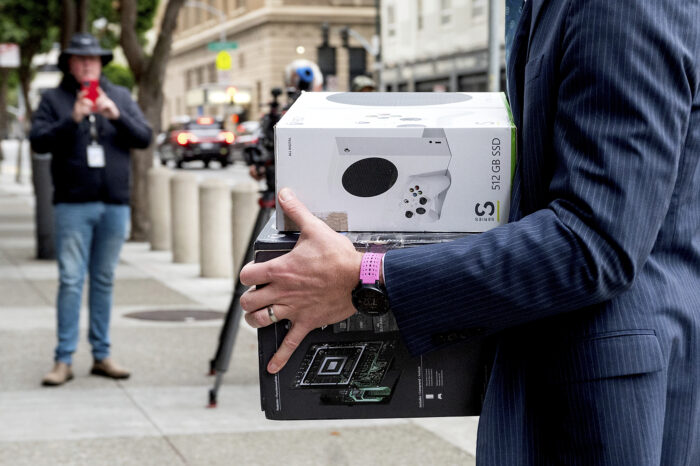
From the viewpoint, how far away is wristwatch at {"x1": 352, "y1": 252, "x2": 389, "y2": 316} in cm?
180

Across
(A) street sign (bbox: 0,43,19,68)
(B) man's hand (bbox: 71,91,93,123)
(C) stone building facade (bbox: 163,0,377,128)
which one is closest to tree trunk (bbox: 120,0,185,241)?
(B) man's hand (bbox: 71,91,93,123)

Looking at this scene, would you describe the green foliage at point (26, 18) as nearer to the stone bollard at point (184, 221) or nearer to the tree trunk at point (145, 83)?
the tree trunk at point (145, 83)

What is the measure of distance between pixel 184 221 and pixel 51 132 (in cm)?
663

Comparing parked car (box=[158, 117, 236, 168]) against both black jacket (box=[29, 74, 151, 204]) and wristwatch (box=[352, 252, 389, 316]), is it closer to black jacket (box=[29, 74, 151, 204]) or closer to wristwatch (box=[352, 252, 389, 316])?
black jacket (box=[29, 74, 151, 204])

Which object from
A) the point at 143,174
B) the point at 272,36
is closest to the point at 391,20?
the point at 272,36

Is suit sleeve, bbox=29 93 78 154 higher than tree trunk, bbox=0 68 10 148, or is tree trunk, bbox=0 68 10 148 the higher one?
suit sleeve, bbox=29 93 78 154

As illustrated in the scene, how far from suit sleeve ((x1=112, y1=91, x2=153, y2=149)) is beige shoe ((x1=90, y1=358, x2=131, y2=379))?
1408mm

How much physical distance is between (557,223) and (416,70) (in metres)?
41.9

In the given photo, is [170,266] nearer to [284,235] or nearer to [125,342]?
[125,342]

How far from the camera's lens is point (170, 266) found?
43.9 feet

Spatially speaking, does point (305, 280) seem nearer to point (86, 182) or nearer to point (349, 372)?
point (349, 372)

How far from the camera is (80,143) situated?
7.14 metres

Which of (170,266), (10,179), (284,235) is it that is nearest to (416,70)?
(10,179)

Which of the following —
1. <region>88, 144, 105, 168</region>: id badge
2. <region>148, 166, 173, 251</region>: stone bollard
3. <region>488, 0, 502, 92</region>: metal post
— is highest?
<region>488, 0, 502, 92</region>: metal post
